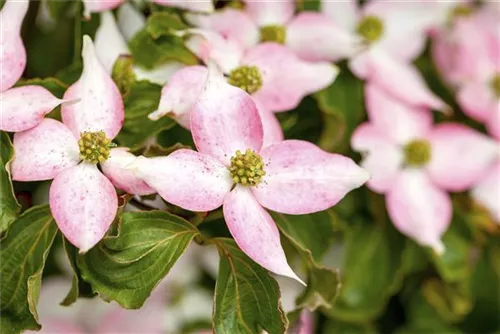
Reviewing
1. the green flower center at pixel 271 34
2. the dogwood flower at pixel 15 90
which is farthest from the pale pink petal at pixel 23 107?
the green flower center at pixel 271 34

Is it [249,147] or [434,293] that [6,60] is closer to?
[249,147]

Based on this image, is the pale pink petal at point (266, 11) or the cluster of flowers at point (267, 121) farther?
the pale pink petal at point (266, 11)

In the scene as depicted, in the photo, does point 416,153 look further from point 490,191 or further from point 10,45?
point 10,45

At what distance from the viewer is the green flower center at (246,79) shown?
669 mm

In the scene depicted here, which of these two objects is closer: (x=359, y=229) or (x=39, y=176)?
(x=39, y=176)

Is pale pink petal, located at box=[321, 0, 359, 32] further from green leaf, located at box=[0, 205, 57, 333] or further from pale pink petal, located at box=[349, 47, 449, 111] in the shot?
green leaf, located at box=[0, 205, 57, 333]

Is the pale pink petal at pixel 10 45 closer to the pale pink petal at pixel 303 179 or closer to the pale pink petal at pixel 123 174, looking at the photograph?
the pale pink petal at pixel 123 174

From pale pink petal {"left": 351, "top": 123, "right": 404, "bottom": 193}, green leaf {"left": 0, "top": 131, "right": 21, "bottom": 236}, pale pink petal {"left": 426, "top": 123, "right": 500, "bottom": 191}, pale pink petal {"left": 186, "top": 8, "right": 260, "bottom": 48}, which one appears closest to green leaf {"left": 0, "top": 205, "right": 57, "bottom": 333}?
green leaf {"left": 0, "top": 131, "right": 21, "bottom": 236}

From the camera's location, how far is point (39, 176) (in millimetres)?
560

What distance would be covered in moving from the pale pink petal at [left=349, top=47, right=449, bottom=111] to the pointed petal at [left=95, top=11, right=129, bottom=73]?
0.89 feet

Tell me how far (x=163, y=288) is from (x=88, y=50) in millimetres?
433

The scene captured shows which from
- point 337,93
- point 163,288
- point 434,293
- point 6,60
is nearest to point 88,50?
point 6,60

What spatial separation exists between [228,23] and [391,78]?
227 millimetres

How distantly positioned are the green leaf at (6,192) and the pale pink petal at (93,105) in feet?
0.16
